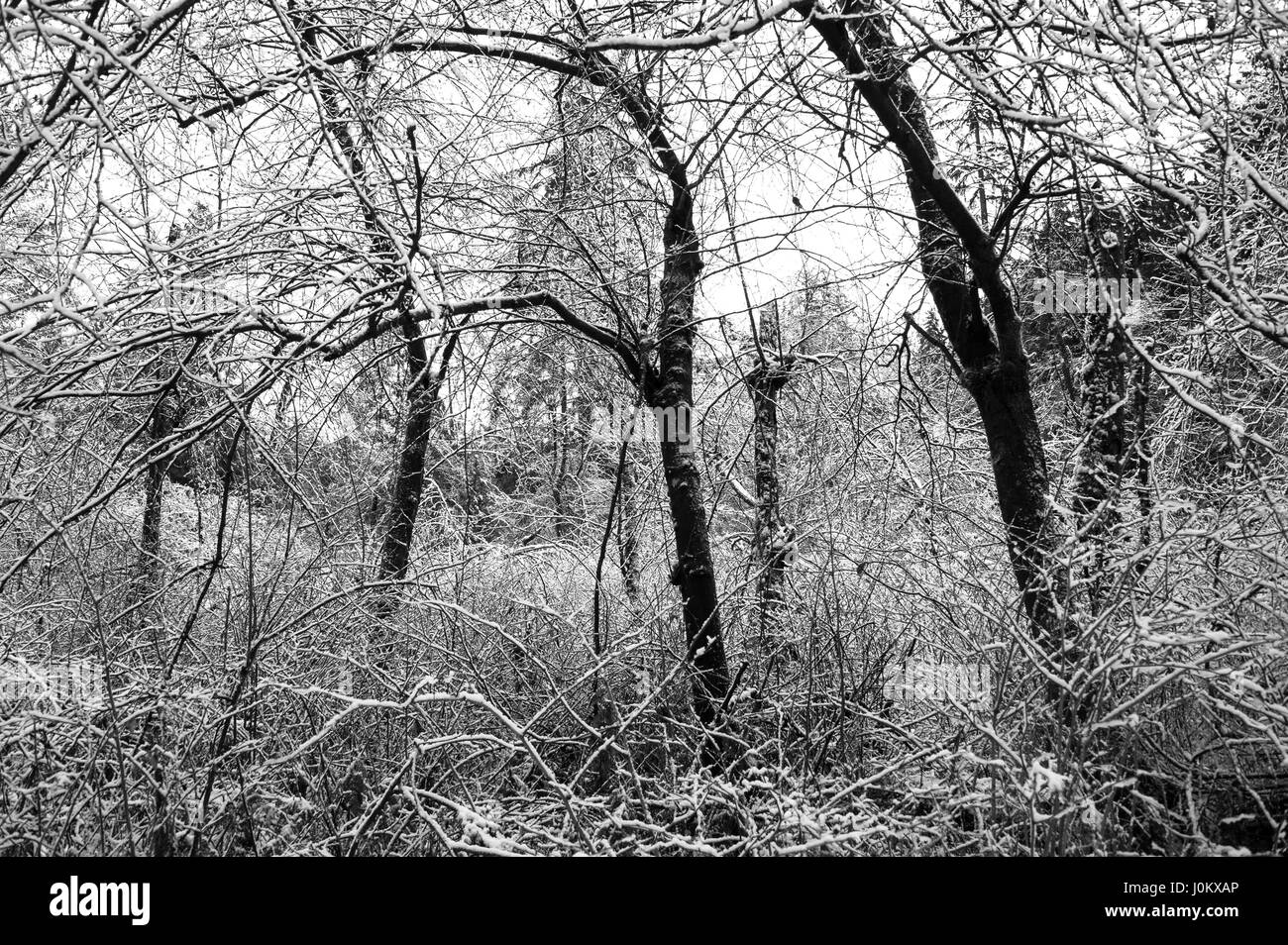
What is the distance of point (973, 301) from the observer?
488 cm

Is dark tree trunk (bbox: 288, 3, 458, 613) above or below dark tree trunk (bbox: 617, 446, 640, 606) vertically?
above

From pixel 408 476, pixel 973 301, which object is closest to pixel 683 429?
pixel 973 301

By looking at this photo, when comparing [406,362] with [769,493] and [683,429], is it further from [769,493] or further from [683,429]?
[769,493]

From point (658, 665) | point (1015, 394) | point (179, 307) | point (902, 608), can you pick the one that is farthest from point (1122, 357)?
point (179, 307)

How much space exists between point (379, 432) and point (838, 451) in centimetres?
363

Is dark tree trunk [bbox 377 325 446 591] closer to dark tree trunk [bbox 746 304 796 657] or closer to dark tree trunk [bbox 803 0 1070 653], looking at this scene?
dark tree trunk [bbox 746 304 796 657]

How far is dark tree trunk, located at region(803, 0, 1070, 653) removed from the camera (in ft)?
14.0

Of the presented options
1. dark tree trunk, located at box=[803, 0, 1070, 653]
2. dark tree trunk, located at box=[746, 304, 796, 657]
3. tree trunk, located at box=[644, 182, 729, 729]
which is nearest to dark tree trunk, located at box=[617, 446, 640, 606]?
tree trunk, located at box=[644, 182, 729, 729]

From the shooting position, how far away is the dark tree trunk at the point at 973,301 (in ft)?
14.0

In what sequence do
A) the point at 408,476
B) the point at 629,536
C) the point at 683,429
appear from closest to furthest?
the point at 683,429 → the point at 408,476 → the point at 629,536

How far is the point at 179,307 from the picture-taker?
11.6 ft

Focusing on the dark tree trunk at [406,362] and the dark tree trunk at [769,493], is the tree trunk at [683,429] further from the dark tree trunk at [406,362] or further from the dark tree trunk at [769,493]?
the dark tree trunk at [406,362]

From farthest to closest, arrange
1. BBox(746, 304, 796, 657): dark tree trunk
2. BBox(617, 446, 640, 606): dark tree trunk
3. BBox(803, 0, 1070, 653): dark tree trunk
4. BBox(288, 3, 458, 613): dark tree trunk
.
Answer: BBox(617, 446, 640, 606): dark tree trunk < BBox(746, 304, 796, 657): dark tree trunk < BBox(803, 0, 1070, 653): dark tree trunk < BBox(288, 3, 458, 613): dark tree trunk

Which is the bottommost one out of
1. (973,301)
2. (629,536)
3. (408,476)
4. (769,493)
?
(629,536)
